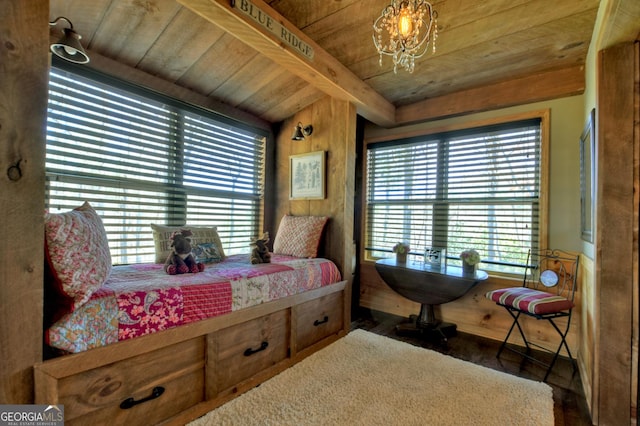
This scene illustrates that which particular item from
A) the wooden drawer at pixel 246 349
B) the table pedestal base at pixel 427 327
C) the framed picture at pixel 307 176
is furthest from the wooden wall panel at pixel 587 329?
the framed picture at pixel 307 176

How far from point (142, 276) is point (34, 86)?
3.47 feet

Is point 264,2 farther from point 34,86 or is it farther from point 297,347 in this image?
point 297,347

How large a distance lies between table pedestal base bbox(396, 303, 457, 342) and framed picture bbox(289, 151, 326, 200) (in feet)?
4.89

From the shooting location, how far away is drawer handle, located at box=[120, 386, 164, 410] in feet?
4.18

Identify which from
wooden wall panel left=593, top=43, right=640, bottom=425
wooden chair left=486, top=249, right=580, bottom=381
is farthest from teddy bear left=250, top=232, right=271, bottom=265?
wooden wall panel left=593, top=43, right=640, bottom=425

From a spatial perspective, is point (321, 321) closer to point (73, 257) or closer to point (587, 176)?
point (73, 257)

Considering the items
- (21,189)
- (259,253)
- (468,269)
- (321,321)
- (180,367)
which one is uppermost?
(21,189)

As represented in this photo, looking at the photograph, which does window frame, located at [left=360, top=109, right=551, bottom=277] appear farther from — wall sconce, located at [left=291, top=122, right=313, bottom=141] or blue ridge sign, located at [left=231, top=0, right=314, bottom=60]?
blue ridge sign, located at [left=231, top=0, right=314, bottom=60]

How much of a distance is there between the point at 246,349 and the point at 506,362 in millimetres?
1992

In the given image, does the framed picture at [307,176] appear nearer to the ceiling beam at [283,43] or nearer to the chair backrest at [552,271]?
the ceiling beam at [283,43]

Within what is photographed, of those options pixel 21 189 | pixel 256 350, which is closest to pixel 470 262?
pixel 256 350

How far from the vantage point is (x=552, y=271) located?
2387 mm

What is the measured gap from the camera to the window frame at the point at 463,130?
98.9 inches

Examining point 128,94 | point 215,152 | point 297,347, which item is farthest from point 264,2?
point 297,347
